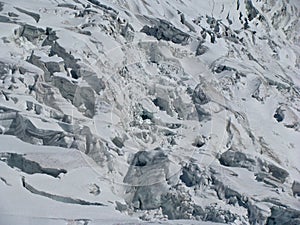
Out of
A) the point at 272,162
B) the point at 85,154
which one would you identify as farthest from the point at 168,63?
the point at 85,154

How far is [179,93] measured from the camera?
14055mm

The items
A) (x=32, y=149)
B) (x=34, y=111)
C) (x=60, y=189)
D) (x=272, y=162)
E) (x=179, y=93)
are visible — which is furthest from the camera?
(x=179, y=93)

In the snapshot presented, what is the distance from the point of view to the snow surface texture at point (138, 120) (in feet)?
33.9

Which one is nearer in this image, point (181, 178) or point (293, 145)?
point (181, 178)

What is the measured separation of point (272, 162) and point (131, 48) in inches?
172

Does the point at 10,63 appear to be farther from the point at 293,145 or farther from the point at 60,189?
the point at 293,145

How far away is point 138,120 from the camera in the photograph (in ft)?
42.6

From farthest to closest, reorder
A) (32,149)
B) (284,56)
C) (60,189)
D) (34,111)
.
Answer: (284,56), (34,111), (32,149), (60,189)

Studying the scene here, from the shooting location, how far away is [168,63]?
15305mm

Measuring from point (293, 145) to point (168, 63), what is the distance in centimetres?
329

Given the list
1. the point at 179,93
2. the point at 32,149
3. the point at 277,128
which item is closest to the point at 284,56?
the point at 277,128

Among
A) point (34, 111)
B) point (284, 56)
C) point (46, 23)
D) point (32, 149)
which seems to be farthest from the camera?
point (284, 56)

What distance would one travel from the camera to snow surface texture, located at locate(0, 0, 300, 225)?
10.3 meters

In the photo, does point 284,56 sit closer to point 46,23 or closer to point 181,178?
point 46,23
